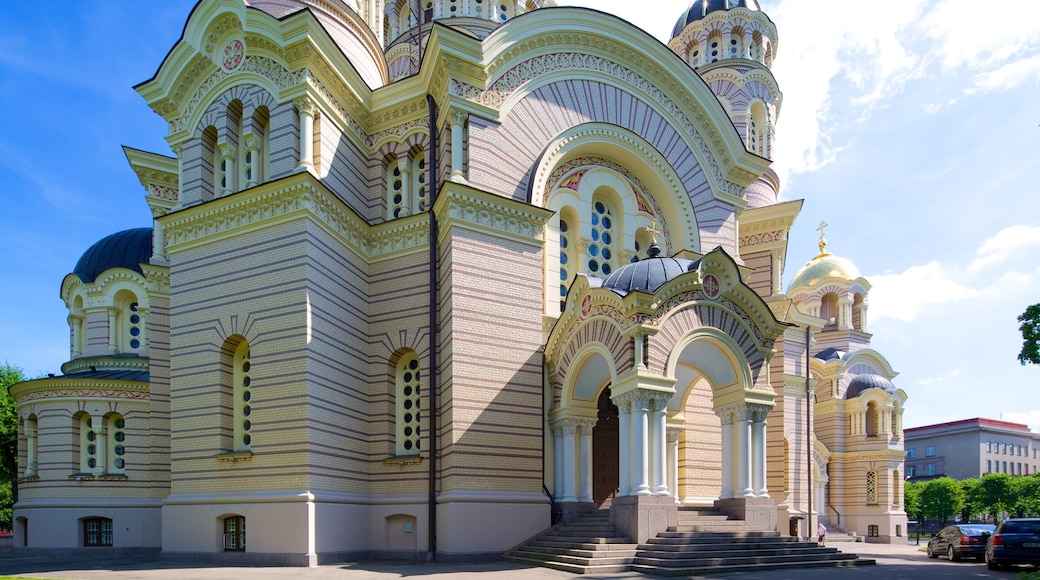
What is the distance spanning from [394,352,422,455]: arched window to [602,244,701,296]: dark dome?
528 cm

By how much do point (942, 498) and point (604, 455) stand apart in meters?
54.9

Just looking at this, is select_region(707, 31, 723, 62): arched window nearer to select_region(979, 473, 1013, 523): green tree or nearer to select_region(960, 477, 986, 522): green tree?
select_region(979, 473, 1013, 523): green tree

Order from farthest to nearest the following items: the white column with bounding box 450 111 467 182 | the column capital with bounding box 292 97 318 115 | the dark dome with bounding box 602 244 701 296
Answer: the white column with bounding box 450 111 467 182, the column capital with bounding box 292 97 318 115, the dark dome with bounding box 602 244 701 296

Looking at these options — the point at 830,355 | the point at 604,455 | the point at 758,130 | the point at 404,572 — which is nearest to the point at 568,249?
the point at 604,455

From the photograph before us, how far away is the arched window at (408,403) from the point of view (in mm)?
18500

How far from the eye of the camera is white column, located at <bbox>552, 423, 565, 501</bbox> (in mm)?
18469

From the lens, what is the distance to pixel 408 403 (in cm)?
1883

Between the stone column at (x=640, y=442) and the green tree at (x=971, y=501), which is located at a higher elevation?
the stone column at (x=640, y=442)

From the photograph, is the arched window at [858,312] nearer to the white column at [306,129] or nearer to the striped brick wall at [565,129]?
the striped brick wall at [565,129]

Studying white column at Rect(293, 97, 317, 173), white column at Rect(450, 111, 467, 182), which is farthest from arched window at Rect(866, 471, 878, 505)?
white column at Rect(293, 97, 317, 173)

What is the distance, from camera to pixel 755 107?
34.5 metres

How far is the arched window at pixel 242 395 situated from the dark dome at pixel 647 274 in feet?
28.2

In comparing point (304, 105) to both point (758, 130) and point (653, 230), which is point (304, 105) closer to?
point (653, 230)

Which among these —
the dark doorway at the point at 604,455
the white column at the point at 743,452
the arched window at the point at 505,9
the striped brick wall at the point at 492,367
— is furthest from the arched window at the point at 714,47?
the white column at the point at 743,452
